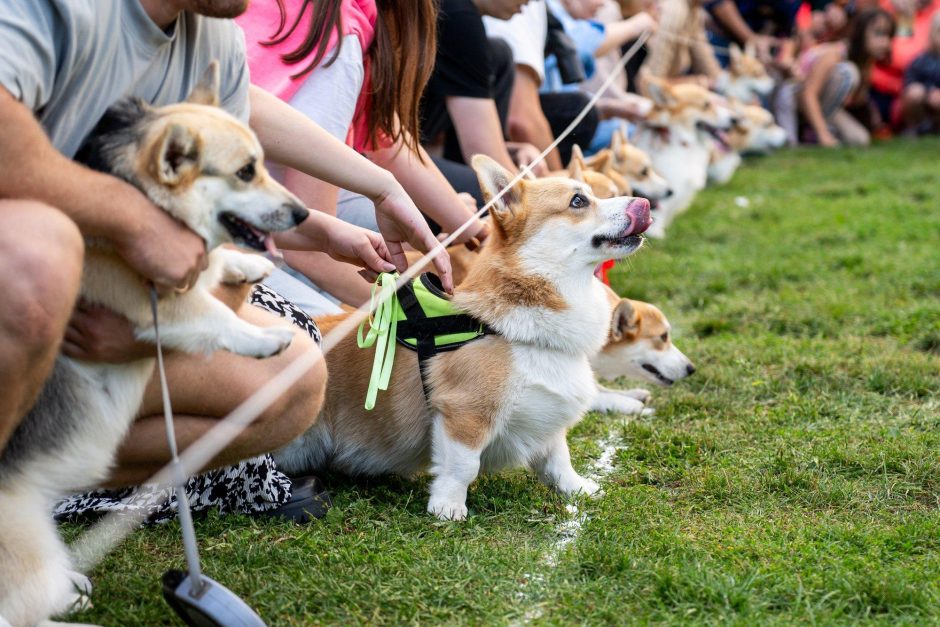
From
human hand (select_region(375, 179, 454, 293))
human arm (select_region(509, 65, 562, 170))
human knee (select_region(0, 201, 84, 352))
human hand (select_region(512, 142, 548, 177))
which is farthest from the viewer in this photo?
human arm (select_region(509, 65, 562, 170))

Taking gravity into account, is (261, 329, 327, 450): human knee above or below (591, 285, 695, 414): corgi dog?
above

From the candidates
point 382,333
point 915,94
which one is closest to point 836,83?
point 915,94

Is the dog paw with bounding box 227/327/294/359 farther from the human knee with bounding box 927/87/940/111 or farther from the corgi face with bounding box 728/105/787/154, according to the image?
the human knee with bounding box 927/87/940/111

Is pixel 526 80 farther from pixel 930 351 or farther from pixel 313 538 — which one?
pixel 313 538

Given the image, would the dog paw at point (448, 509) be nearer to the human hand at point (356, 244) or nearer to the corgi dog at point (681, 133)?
the human hand at point (356, 244)

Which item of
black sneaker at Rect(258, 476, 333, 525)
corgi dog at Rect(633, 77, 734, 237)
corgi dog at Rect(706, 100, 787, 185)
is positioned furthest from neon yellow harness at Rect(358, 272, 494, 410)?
corgi dog at Rect(706, 100, 787, 185)

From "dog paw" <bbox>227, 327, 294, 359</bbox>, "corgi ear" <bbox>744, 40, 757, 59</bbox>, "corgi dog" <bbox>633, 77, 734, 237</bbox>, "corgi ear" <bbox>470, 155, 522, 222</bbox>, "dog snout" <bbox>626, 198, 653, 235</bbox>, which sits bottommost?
"corgi ear" <bbox>744, 40, 757, 59</bbox>

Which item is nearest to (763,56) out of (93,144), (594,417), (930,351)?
(930,351)

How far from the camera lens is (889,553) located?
222 cm

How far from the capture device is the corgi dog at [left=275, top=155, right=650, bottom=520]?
2.59 m

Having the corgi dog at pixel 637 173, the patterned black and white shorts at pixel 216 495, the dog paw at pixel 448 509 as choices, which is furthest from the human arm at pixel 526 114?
the dog paw at pixel 448 509

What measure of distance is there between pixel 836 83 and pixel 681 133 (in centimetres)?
421

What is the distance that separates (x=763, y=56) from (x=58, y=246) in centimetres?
996

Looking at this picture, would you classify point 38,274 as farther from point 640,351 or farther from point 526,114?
point 526,114
